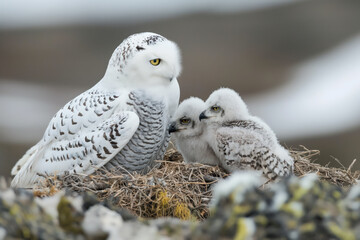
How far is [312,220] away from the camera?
61.3 inches

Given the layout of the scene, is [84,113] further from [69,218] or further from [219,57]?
[219,57]

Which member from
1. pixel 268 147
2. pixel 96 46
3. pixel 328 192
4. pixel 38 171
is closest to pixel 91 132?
pixel 38 171

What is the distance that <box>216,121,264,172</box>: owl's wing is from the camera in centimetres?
384

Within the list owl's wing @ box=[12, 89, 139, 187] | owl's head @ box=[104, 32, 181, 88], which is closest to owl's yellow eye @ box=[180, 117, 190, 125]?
owl's head @ box=[104, 32, 181, 88]

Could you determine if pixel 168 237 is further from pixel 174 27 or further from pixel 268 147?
pixel 174 27

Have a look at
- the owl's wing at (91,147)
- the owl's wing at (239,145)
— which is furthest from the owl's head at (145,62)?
the owl's wing at (239,145)

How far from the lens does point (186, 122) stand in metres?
4.30

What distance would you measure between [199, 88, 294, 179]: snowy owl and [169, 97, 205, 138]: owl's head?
86 mm

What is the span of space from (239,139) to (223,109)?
0.35m

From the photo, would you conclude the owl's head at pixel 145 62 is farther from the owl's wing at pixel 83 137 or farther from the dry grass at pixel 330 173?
the dry grass at pixel 330 173

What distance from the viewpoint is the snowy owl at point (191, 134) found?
4.24 metres

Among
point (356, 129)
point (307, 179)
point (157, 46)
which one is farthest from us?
point (356, 129)

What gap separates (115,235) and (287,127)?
7.86 meters

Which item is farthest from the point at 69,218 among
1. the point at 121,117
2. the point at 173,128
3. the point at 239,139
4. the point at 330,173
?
the point at 330,173
